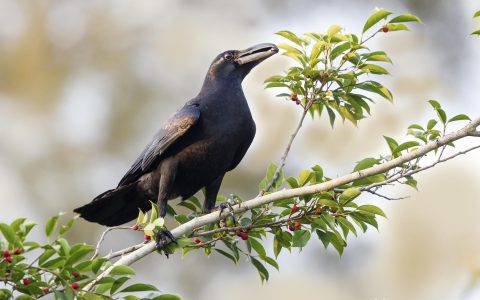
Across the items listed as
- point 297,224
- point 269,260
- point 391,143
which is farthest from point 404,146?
point 269,260

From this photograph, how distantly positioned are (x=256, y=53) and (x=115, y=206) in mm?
1553

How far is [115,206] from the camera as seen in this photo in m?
6.31

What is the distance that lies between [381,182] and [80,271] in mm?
1762

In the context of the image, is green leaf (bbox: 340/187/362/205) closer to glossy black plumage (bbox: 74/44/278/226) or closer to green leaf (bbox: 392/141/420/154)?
green leaf (bbox: 392/141/420/154)

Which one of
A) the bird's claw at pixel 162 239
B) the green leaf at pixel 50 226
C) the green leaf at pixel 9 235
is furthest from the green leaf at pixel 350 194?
the green leaf at pixel 9 235

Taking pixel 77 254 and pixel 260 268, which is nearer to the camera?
pixel 77 254

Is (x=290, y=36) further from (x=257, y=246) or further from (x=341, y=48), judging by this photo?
(x=257, y=246)

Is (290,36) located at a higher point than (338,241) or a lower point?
higher

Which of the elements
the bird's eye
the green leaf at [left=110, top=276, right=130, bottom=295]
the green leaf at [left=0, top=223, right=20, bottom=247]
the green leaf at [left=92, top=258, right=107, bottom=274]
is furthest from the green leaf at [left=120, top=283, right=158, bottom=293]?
the bird's eye

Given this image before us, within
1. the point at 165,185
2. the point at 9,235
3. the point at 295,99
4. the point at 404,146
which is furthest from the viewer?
the point at 165,185

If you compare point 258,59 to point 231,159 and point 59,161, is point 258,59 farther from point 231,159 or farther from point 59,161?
point 59,161

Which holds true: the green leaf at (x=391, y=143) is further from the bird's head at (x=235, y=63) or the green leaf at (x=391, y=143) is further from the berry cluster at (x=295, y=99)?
the bird's head at (x=235, y=63)

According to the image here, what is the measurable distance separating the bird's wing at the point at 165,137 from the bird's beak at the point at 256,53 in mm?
586

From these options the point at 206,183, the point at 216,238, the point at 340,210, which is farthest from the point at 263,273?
the point at 206,183
